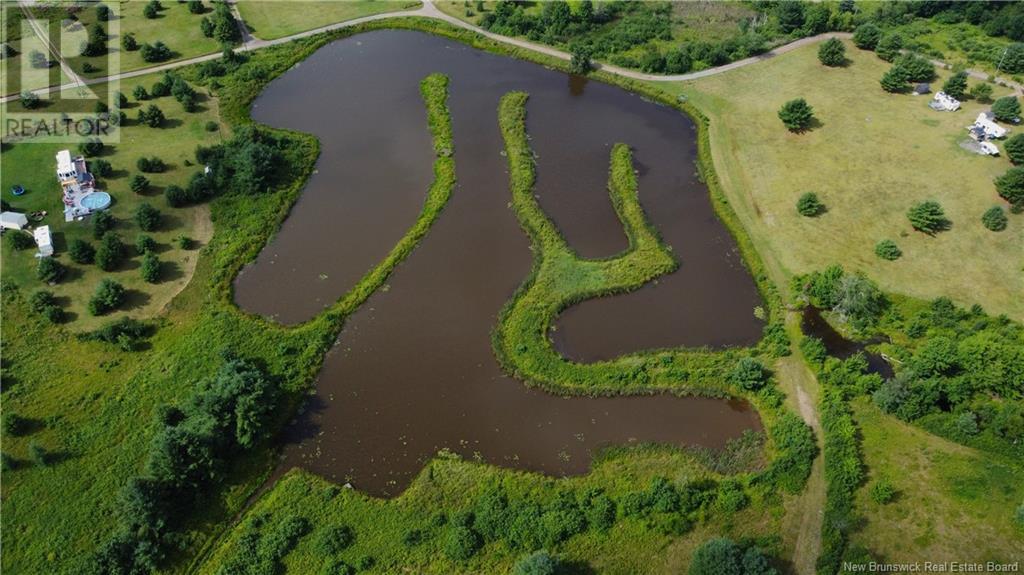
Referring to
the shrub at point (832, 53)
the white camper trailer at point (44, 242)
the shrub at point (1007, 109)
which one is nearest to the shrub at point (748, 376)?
the shrub at point (1007, 109)

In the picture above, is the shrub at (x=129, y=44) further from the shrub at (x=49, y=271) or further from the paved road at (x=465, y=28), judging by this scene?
the shrub at (x=49, y=271)

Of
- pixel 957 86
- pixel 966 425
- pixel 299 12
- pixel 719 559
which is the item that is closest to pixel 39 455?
pixel 719 559

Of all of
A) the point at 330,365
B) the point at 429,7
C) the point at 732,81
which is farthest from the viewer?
the point at 429,7

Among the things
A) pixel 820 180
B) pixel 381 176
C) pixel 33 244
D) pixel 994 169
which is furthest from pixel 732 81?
pixel 33 244

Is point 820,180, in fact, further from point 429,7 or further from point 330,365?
point 429,7

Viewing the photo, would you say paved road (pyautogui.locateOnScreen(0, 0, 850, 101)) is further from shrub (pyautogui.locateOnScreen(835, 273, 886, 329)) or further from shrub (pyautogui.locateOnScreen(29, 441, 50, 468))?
shrub (pyautogui.locateOnScreen(29, 441, 50, 468))
